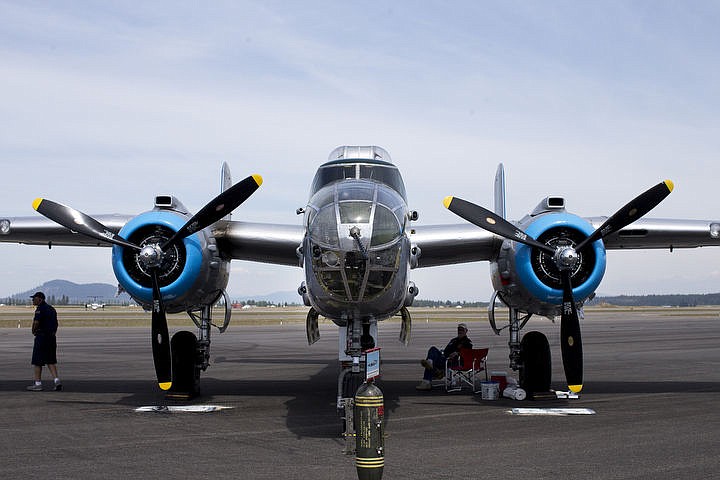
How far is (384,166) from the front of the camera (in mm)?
12352

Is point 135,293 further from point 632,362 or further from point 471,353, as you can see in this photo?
point 632,362

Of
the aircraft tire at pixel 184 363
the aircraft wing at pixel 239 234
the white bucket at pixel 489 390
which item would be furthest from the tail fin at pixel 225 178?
the white bucket at pixel 489 390

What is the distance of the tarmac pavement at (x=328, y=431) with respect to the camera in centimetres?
785

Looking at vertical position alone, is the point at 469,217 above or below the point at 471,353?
above

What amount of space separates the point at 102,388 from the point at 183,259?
488 centimetres

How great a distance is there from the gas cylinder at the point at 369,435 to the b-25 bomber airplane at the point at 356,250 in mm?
2492

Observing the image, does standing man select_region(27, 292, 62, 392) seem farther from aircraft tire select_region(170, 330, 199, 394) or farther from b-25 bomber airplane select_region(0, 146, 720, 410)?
aircraft tire select_region(170, 330, 199, 394)

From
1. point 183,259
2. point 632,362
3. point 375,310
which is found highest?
point 183,259

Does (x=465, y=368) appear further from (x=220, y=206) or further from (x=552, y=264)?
(x=220, y=206)

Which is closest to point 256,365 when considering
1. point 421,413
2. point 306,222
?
point 421,413

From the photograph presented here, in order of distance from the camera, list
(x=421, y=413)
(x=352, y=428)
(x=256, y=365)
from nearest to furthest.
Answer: (x=352, y=428)
(x=421, y=413)
(x=256, y=365)

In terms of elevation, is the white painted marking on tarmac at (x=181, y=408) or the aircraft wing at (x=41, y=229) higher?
the aircraft wing at (x=41, y=229)

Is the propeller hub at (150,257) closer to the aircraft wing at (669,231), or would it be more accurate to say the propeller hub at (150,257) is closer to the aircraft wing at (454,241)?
the aircraft wing at (454,241)

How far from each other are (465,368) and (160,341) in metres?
6.43
